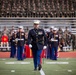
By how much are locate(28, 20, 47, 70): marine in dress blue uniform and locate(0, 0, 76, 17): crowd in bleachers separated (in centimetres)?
1988

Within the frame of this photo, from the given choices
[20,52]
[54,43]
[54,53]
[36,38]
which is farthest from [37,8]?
[36,38]

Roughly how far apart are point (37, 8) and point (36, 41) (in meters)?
20.9

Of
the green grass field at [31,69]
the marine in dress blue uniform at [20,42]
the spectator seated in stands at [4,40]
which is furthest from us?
the spectator seated in stands at [4,40]

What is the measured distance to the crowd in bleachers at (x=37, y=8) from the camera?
3378 centimetres

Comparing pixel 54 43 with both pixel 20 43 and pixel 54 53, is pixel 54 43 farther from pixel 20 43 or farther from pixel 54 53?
pixel 20 43

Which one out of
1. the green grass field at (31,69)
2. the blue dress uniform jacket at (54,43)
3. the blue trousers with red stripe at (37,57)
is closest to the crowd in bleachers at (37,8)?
the blue dress uniform jacket at (54,43)

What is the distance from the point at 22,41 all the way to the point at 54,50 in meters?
1.97

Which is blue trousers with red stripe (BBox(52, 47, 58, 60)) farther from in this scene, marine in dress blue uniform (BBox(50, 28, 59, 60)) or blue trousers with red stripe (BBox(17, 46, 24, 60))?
blue trousers with red stripe (BBox(17, 46, 24, 60))

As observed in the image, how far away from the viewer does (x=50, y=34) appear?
20203 millimetres

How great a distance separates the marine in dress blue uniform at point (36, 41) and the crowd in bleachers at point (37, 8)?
1988cm

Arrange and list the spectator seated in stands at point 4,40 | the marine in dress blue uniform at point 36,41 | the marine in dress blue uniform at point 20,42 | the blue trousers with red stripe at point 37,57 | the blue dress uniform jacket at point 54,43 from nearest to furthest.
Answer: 1. the blue trousers with red stripe at point 37,57
2. the marine in dress blue uniform at point 36,41
3. the marine in dress blue uniform at point 20,42
4. the blue dress uniform jacket at point 54,43
5. the spectator seated in stands at point 4,40

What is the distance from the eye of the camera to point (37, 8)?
3453 cm

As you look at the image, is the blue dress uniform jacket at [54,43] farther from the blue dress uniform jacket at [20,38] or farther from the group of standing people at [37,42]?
the blue dress uniform jacket at [20,38]

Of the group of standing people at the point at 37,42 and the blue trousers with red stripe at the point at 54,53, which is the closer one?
the group of standing people at the point at 37,42
